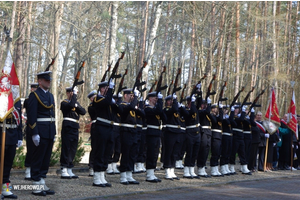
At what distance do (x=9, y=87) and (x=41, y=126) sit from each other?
90 cm

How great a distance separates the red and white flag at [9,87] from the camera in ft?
25.8

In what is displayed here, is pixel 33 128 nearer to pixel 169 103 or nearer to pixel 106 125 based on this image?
pixel 106 125

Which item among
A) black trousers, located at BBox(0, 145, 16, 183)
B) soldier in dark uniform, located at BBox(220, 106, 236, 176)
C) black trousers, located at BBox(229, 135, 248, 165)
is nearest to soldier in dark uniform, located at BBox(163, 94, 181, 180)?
soldier in dark uniform, located at BBox(220, 106, 236, 176)

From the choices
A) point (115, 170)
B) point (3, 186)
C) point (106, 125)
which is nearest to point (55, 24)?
point (115, 170)

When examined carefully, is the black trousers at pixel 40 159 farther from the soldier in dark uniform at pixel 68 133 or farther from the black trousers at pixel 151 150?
the black trousers at pixel 151 150

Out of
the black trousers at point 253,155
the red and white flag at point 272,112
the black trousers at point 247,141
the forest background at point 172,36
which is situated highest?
the forest background at point 172,36

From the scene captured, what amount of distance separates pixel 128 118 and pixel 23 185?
2.85 metres

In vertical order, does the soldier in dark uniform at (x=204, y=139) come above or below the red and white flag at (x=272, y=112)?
below

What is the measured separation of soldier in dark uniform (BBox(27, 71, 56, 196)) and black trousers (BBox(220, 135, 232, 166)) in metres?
6.84

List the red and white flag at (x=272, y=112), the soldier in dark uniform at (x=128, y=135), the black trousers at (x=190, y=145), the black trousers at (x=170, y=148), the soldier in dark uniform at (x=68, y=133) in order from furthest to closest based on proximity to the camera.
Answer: the red and white flag at (x=272, y=112)
the black trousers at (x=190, y=145)
the black trousers at (x=170, y=148)
the soldier in dark uniform at (x=68, y=133)
the soldier in dark uniform at (x=128, y=135)

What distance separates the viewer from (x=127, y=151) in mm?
10461

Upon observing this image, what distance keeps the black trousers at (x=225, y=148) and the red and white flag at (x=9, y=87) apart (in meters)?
7.61

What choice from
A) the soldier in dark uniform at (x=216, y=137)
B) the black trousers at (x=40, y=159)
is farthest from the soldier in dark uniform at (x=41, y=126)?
the soldier in dark uniform at (x=216, y=137)

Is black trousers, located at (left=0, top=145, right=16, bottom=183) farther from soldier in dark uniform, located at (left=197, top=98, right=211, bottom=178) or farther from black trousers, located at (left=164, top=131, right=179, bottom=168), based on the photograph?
soldier in dark uniform, located at (left=197, top=98, right=211, bottom=178)
